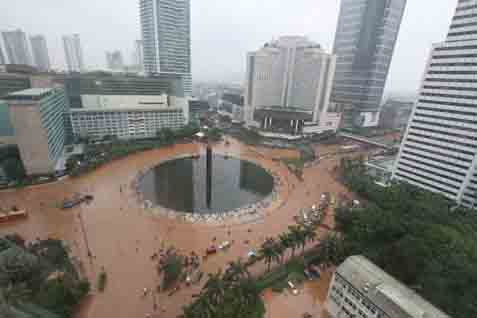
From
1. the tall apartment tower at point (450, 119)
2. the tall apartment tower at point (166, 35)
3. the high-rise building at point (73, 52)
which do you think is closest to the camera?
the tall apartment tower at point (450, 119)

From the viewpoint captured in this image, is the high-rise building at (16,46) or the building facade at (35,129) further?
the high-rise building at (16,46)

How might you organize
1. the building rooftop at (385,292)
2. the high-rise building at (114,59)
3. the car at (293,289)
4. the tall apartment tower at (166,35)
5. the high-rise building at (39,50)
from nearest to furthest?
the building rooftop at (385,292)
the car at (293,289)
the tall apartment tower at (166,35)
the high-rise building at (39,50)
the high-rise building at (114,59)

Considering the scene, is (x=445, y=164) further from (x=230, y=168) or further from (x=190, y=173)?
(x=190, y=173)

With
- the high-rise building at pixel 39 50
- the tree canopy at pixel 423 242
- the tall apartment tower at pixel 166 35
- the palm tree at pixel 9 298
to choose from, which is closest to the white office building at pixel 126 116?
the tall apartment tower at pixel 166 35

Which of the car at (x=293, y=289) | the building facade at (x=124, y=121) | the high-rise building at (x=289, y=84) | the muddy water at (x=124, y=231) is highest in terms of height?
the high-rise building at (x=289, y=84)

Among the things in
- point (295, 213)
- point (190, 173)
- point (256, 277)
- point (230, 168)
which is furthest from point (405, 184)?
point (190, 173)

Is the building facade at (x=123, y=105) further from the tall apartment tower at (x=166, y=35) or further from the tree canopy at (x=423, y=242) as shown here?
the tree canopy at (x=423, y=242)

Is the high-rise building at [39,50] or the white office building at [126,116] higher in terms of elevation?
the high-rise building at [39,50]
